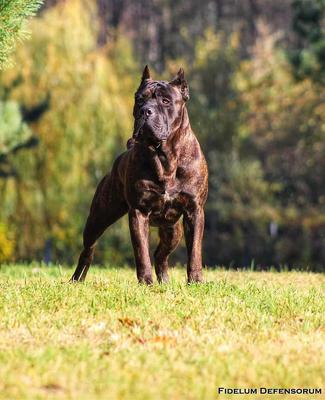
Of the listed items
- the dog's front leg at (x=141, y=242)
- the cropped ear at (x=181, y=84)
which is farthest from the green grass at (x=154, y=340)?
the cropped ear at (x=181, y=84)

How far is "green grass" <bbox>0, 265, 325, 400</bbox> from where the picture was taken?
451 cm

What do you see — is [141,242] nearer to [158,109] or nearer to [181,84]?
[158,109]

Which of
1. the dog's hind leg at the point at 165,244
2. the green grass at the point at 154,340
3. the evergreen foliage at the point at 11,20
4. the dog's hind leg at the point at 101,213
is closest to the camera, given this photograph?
the green grass at the point at 154,340

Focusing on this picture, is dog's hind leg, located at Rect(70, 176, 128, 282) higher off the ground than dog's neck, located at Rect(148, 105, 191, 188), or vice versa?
dog's neck, located at Rect(148, 105, 191, 188)

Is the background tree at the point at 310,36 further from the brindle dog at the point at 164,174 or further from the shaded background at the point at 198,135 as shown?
the brindle dog at the point at 164,174

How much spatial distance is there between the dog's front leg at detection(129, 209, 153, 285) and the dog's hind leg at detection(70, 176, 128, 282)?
89 cm

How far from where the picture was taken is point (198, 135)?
2994cm

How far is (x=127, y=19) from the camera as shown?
43.9 meters

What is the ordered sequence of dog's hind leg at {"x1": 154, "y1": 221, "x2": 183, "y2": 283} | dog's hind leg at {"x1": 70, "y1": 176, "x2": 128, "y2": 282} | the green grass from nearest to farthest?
the green grass → dog's hind leg at {"x1": 154, "y1": 221, "x2": 183, "y2": 283} → dog's hind leg at {"x1": 70, "y1": 176, "x2": 128, "y2": 282}

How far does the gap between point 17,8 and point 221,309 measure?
3.73m

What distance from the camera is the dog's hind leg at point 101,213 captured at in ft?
28.3

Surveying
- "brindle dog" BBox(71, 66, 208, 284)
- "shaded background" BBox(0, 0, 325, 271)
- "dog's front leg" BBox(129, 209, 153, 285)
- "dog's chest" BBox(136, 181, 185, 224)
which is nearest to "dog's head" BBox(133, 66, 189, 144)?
"brindle dog" BBox(71, 66, 208, 284)

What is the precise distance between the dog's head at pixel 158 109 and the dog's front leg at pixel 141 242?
0.70 metres

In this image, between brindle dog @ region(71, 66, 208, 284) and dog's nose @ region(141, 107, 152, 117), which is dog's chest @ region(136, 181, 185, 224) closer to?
brindle dog @ region(71, 66, 208, 284)
